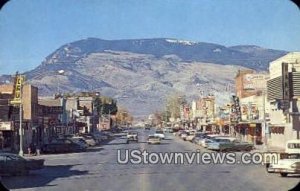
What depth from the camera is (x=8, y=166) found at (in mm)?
7684

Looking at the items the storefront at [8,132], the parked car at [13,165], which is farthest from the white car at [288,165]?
the storefront at [8,132]

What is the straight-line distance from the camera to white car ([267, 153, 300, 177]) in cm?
797

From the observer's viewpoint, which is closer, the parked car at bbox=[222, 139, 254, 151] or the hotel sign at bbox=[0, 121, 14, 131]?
the parked car at bbox=[222, 139, 254, 151]

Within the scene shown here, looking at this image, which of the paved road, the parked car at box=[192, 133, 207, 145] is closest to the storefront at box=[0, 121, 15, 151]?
the parked car at box=[192, 133, 207, 145]

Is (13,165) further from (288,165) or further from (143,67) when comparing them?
(288,165)

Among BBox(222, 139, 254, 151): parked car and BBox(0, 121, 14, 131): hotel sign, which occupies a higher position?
BBox(0, 121, 14, 131): hotel sign

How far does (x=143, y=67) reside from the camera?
32.1ft

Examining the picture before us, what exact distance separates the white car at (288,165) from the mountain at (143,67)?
124 centimetres

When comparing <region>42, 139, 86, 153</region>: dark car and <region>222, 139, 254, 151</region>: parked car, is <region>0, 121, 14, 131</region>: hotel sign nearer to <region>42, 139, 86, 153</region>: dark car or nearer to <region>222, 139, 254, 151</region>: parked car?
<region>42, 139, 86, 153</region>: dark car

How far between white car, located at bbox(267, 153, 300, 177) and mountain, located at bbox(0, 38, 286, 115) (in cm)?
124

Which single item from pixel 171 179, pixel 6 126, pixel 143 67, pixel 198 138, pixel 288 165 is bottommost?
pixel 171 179

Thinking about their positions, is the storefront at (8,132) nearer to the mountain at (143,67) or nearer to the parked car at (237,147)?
the mountain at (143,67)

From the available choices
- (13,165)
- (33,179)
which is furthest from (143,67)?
(13,165)

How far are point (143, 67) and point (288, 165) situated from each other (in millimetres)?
2602
